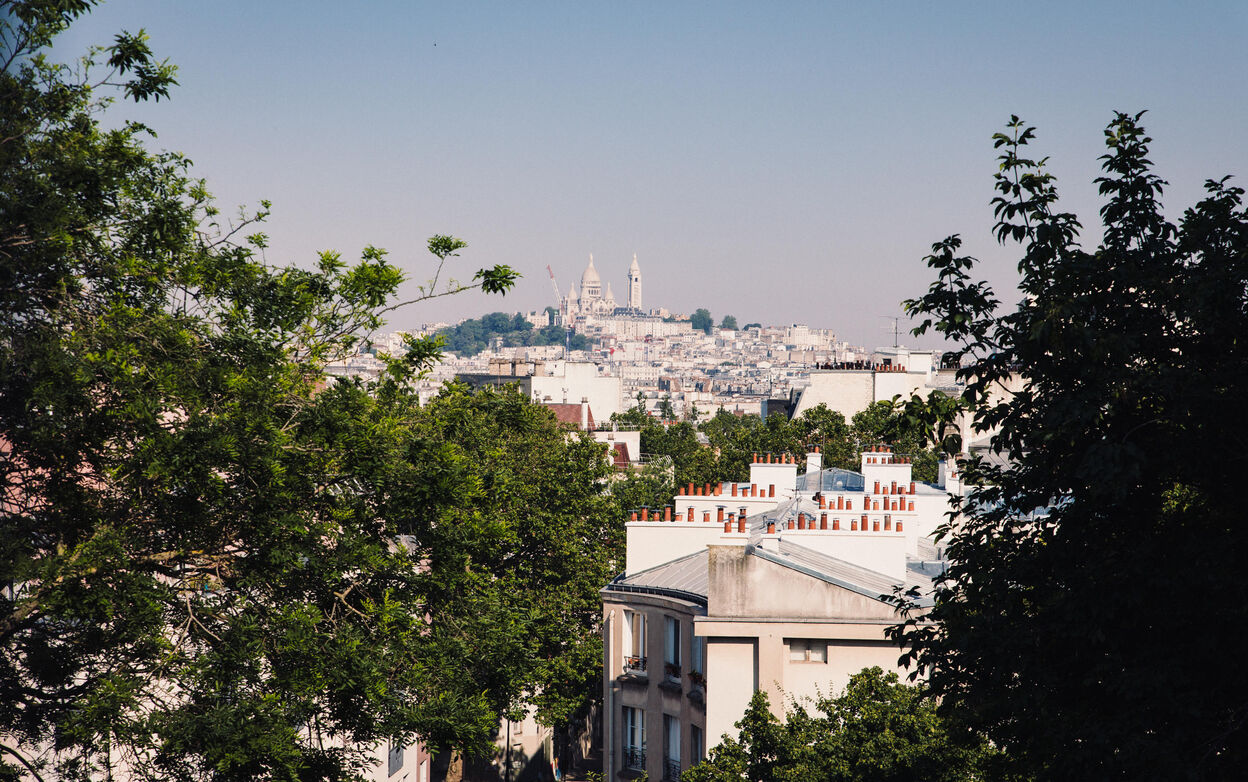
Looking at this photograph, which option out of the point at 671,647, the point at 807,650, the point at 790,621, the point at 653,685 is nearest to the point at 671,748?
the point at 653,685

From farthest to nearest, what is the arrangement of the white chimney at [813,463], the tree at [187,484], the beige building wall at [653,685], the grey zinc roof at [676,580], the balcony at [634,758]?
the white chimney at [813,463], the balcony at [634,758], the grey zinc roof at [676,580], the beige building wall at [653,685], the tree at [187,484]

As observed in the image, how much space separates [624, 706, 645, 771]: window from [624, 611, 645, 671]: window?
965mm

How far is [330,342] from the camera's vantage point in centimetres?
1695

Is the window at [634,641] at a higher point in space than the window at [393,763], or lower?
higher

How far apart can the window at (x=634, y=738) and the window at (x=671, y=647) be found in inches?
65.6

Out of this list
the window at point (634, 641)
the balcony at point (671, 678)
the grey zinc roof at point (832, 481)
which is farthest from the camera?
the grey zinc roof at point (832, 481)

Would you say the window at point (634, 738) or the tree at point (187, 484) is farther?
the window at point (634, 738)

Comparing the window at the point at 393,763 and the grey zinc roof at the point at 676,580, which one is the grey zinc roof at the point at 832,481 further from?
the window at the point at 393,763

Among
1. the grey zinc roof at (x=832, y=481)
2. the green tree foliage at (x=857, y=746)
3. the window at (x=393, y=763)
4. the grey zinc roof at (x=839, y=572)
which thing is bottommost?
the window at (x=393, y=763)

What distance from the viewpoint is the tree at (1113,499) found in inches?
416

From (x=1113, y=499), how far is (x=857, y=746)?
8551mm

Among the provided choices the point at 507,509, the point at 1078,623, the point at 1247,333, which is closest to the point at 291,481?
the point at 1078,623

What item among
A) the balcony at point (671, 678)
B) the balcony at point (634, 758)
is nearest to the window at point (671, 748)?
the balcony at point (671, 678)

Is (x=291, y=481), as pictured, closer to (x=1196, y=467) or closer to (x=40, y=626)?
(x=40, y=626)
